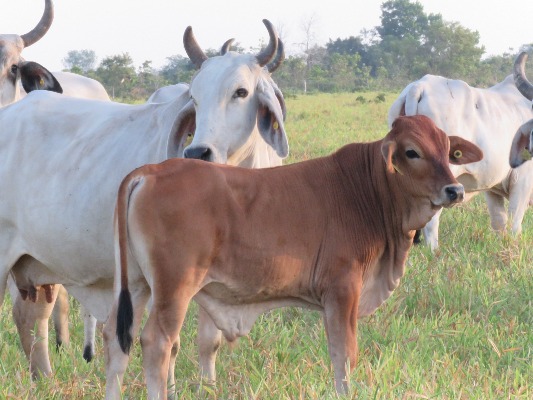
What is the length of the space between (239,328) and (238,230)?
37 cm

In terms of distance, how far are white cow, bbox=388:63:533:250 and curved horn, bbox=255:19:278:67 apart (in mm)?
2770

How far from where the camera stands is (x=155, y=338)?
9.67ft

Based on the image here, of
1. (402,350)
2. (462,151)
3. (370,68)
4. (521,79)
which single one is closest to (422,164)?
(462,151)

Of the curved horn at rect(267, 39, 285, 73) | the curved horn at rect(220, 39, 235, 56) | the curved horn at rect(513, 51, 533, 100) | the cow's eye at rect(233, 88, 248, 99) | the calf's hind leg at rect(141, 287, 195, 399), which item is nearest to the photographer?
the calf's hind leg at rect(141, 287, 195, 399)

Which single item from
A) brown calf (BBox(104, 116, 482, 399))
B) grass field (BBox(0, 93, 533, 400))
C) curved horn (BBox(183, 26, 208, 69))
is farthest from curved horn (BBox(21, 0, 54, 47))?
brown calf (BBox(104, 116, 482, 399))

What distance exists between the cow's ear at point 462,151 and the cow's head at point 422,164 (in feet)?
0.45

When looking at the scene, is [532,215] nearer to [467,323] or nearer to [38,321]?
[467,323]

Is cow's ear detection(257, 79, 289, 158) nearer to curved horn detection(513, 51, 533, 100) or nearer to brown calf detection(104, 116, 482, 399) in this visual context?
brown calf detection(104, 116, 482, 399)

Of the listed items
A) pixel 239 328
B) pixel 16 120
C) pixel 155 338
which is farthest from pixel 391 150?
pixel 16 120

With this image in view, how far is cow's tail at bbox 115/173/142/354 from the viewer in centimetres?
301

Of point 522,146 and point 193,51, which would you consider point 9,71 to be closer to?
point 193,51

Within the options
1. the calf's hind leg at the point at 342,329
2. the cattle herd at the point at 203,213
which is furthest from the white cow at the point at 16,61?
the calf's hind leg at the point at 342,329

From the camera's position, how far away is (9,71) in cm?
536

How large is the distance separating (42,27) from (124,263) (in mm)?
3206
